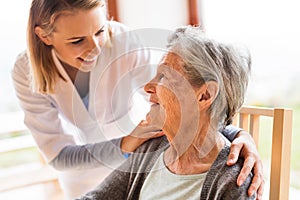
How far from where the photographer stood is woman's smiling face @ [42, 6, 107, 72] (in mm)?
1242

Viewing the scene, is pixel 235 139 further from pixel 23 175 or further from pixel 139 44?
pixel 23 175

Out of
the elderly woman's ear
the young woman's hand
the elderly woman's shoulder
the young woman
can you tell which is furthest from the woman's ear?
the elderly woman's shoulder

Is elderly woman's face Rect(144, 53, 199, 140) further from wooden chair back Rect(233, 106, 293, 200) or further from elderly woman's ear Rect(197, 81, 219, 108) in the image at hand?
wooden chair back Rect(233, 106, 293, 200)

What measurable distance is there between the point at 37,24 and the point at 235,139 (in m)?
0.73

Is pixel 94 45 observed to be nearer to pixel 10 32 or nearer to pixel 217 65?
pixel 217 65

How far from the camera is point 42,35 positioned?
4.39ft

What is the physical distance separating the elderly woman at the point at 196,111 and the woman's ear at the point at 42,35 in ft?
1.37

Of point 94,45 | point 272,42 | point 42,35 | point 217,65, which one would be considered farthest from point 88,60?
point 272,42

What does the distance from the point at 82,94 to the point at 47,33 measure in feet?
0.92

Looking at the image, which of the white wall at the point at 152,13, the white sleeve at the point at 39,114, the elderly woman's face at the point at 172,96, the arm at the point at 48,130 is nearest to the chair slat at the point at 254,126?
the elderly woman's face at the point at 172,96

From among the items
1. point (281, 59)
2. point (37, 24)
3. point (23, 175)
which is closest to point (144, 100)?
point (37, 24)

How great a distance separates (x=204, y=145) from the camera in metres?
1.08

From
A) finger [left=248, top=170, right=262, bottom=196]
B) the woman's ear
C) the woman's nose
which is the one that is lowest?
finger [left=248, top=170, right=262, bottom=196]

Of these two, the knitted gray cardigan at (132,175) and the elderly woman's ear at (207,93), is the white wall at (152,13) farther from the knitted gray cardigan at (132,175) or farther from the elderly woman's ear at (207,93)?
the elderly woman's ear at (207,93)
